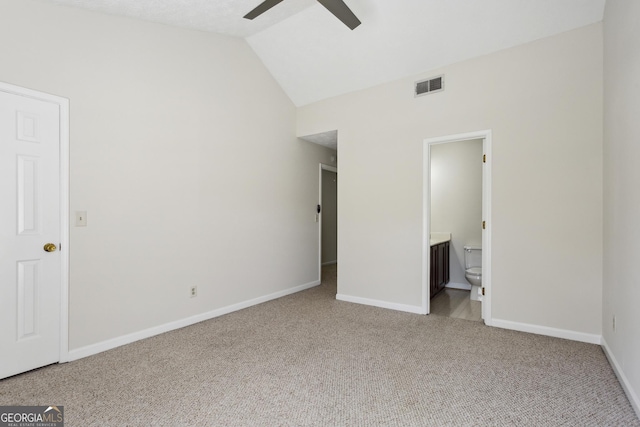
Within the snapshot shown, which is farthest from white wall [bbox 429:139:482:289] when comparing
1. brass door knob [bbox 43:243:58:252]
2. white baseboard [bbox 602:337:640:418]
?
brass door knob [bbox 43:243:58:252]

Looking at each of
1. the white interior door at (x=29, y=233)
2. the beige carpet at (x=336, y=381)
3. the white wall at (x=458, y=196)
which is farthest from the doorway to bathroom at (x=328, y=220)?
the white interior door at (x=29, y=233)

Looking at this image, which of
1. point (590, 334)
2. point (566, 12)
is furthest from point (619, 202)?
point (566, 12)

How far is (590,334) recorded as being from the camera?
2.89 m

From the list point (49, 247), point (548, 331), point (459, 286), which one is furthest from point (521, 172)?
point (49, 247)

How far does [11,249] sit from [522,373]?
3.85 meters

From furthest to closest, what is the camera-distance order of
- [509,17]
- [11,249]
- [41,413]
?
[509,17] → [11,249] → [41,413]

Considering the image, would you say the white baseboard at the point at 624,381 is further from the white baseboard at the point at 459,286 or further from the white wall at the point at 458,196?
the white wall at the point at 458,196

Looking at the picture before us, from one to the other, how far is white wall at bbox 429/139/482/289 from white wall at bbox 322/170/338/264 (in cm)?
265

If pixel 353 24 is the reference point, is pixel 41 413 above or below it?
below

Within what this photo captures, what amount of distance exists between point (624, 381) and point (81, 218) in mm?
4160

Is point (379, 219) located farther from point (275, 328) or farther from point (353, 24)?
point (353, 24)

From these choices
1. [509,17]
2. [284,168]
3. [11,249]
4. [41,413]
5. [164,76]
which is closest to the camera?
[41,413]

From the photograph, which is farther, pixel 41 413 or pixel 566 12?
pixel 566 12

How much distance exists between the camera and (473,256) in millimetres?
5059
